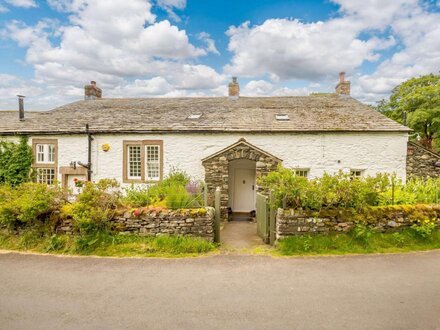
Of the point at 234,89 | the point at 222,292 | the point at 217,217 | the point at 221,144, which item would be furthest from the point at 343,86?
the point at 222,292

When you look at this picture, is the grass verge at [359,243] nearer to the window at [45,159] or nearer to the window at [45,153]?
the window at [45,159]

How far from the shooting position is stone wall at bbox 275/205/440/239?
7.48 meters

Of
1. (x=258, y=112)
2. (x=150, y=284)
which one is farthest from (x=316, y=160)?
(x=150, y=284)

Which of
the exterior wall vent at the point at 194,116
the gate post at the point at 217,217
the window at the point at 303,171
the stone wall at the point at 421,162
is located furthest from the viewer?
the exterior wall vent at the point at 194,116

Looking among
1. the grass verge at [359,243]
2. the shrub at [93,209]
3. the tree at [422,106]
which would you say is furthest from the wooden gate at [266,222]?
the tree at [422,106]

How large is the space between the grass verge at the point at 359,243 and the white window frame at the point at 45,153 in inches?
530

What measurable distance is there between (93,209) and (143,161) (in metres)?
6.38

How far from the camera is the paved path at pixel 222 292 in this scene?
13.9 ft

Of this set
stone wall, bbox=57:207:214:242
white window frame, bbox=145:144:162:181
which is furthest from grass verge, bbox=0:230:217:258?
white window frame, bbox=145:144:162:181

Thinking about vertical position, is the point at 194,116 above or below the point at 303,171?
above

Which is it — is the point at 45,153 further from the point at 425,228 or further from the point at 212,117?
the point at 425,228

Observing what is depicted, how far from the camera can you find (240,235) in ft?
30.7

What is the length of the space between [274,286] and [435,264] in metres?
4.45

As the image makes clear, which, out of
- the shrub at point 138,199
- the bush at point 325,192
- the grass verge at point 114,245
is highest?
the bush at point 325,192
